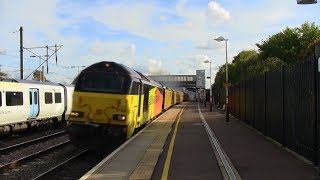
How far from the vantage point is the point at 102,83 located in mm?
17641

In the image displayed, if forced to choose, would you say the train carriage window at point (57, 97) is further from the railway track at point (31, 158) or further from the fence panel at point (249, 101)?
the fence panel at point (249, 101)

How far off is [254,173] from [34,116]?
18937 mm

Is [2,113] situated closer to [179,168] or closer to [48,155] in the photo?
[48,155]

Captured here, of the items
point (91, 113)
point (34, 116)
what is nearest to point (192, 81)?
point (34, 116)

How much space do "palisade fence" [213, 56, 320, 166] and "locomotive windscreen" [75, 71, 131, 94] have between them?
5.15 meters

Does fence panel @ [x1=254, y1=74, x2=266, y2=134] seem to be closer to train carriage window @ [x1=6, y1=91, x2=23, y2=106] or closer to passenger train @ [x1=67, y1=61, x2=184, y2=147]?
passenger train @ [x1=67, y1=61, x2=184, y2=147]

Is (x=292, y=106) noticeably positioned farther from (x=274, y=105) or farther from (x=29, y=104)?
(x=29, y=104)

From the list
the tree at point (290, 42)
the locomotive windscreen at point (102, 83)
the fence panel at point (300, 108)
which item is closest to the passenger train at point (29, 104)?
the locomotive windscreen at point (102, 83)

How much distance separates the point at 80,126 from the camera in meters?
16.8

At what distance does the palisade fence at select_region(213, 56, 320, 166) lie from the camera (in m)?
12.2

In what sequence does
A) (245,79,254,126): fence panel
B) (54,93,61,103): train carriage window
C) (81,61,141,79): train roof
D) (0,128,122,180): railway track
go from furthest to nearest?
(54,93,61,103): train carriage window → (245,79,254,126): fence panel → (81,61,141,79): train roof → (0,128,122,180): railway track

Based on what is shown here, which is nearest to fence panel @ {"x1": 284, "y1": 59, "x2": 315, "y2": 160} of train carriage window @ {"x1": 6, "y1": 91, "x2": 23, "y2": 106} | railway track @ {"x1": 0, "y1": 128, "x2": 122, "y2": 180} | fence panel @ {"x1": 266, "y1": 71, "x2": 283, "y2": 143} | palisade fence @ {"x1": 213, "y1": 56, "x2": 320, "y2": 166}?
palisade fence @ {"x1": 213, "y1": 56, "x2": 320, "y2": 166}

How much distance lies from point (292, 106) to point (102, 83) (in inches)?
255

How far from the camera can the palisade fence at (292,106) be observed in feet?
40.2
